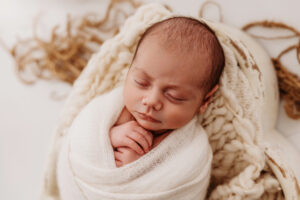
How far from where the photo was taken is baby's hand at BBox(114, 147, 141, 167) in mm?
829

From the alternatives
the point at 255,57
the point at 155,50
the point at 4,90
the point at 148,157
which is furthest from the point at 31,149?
the point at 255,57

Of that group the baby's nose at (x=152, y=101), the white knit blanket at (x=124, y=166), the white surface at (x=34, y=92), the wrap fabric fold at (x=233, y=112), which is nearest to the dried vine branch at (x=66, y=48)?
the white surface at (x=34, y=92)

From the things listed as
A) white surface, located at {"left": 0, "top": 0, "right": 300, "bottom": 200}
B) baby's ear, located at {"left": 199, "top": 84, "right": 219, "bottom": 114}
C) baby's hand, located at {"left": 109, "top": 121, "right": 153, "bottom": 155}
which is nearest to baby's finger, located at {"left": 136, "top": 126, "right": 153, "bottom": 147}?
baby's hand, located at {"left": 109, "top": 121, "right": 153, "bottom": 155}

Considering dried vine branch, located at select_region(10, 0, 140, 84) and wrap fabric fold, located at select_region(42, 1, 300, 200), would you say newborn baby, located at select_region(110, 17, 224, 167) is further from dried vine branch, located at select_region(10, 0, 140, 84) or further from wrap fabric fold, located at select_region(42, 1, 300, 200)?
dried vine branch, located at select_region(10, 0, 140, 84)

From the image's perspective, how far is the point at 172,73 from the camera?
782mm

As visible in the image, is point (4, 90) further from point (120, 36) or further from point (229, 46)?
point (229, 46)

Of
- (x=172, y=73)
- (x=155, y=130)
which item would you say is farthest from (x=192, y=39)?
(x=155, y=130)

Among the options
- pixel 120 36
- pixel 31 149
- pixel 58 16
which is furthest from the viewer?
pixel 58 16

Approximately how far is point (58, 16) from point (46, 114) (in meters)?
0.41

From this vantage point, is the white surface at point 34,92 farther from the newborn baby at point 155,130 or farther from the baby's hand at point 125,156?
the baby's hand at point 125,156

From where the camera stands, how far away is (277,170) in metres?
0.93

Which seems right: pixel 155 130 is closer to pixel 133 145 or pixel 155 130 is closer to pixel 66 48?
pixel 133 145

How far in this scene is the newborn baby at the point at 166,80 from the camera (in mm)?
785

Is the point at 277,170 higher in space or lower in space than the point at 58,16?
lower
